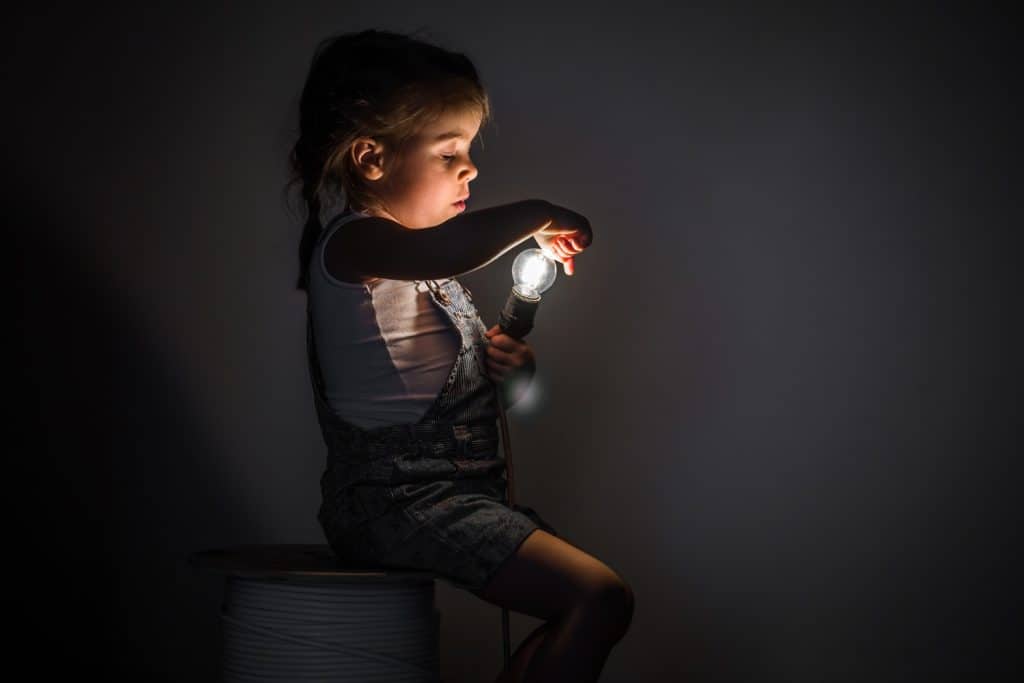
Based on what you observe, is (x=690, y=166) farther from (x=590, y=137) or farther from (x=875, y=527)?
(x=875, y=527)

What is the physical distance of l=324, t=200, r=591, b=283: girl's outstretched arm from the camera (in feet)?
4.70

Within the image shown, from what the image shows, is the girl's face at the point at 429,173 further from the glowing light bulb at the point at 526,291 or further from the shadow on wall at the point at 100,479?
the shadow on wall at the point at 100,479

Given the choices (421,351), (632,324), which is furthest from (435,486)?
(632,324)

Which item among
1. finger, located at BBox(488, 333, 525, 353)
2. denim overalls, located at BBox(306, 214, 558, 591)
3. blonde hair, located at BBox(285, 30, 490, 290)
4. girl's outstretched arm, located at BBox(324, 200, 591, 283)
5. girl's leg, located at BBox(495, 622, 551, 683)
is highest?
blonde hair, located at BBox(285, 30, 490, 290)

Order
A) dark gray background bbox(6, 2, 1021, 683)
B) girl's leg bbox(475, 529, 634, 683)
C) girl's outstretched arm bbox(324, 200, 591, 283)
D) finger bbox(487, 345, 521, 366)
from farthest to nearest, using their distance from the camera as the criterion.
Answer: dark gray background bbox(6, 2, 1021, 683), finger bbox(487, 345, 521, 366), girl's outstretched arm bbox(324, 200, 591, 283), girl's leg bbox(475, 529, 634, 683)

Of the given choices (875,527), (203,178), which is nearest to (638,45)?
(203,178)

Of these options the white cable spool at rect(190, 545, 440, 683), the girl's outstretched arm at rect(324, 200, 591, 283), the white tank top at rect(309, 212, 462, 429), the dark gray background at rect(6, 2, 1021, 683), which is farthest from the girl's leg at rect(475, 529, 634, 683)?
the dark gray background at rect(6, 2, 1021, 683)

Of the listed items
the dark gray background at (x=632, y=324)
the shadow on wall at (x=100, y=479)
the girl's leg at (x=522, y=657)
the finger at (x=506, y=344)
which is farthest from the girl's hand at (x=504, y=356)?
the shadow on wall at (x=100, y=479)

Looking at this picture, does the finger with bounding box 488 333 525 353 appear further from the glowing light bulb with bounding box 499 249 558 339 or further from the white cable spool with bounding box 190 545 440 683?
the white cable spool with bounding box 190 545 440 683

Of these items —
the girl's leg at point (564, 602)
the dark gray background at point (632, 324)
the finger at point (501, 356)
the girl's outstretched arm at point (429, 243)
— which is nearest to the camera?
the girl's leg at point (564, 602)

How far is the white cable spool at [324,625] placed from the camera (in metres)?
1.40

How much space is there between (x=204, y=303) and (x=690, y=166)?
110 cm

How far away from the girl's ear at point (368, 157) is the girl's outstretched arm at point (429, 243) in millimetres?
141

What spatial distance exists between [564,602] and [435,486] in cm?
26
